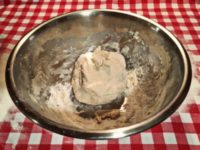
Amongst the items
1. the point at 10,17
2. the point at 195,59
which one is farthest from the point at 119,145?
the point at 10,17

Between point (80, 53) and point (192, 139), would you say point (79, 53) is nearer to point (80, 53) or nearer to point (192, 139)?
point (80, 53)

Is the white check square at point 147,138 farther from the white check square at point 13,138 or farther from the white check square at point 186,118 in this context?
the white check square at point 13,138

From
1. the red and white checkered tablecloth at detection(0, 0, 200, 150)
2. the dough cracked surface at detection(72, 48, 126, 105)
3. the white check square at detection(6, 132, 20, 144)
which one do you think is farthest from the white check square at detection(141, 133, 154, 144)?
the white check square at detection(6, 132, 20, 144)

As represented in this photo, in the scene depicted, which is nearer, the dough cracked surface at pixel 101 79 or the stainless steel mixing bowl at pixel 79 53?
the stainless steel mixing bowl at pixel 79 53

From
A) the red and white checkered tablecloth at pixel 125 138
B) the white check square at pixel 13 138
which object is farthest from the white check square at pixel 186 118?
the white check square at pixel 13 138

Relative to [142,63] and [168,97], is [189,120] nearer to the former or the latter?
[168,97]

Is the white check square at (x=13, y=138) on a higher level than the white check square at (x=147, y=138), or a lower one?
higher

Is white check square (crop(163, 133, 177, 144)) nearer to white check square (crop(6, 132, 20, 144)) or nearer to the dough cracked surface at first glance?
the dough cracked surface
